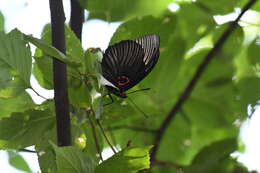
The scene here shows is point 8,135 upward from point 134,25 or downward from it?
downward

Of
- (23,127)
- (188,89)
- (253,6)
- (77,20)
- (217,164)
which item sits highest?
(253,6)

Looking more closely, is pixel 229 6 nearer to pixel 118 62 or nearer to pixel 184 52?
pixel 184 52

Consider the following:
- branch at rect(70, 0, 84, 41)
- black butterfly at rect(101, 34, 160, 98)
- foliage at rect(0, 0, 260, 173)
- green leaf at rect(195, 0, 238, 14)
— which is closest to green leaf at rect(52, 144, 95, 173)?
foliage at rect(0, 0, 260, 173)

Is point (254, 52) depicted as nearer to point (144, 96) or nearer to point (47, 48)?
point (144, 96)

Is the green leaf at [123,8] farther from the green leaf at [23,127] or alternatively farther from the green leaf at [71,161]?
the green leaf at [71,161]

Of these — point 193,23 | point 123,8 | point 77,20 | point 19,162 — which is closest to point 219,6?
point 193,23

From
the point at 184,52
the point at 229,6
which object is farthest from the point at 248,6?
the point at 184,52
